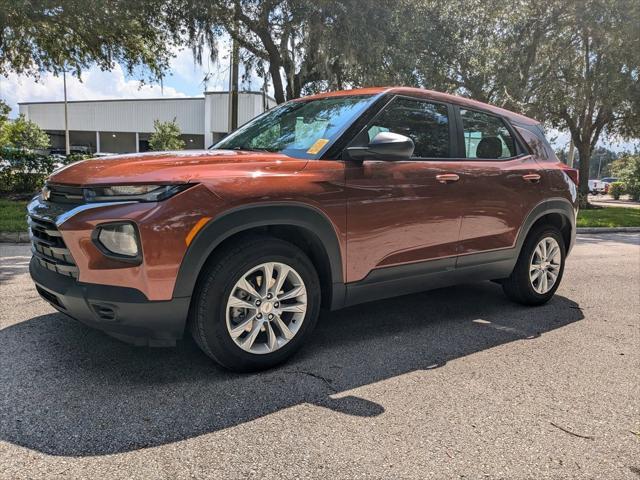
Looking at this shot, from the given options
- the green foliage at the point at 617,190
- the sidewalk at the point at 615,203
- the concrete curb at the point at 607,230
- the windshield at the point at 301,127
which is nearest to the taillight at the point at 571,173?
the windshield at the point at 301,127

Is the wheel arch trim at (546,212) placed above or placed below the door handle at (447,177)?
below

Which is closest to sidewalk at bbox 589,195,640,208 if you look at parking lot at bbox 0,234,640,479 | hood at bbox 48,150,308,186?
parking lot at bbox 0,234,640,479

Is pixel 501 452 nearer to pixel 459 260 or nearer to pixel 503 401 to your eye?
pixel 503 401

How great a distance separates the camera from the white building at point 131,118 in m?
54.2

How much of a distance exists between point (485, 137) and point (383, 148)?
1.63 metres

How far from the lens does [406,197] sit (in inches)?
138

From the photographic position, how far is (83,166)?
300 cm

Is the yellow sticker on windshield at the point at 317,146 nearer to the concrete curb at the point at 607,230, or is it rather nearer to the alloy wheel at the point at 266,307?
the alloy wheel at the point at 266,307

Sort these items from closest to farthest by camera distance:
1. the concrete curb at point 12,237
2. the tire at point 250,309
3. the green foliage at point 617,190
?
the tire at point 250,309, the concrete curb at point 12,237, the green foliage at point 617,190

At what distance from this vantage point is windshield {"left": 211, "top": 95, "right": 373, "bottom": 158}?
133 inches

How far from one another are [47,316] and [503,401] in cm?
342

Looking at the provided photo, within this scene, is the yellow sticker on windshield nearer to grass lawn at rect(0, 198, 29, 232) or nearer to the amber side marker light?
the amber side marker light

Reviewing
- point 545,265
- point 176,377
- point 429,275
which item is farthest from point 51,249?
point 545,265

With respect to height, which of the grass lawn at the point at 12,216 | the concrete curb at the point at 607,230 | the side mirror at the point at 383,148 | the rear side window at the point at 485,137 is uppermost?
the rear side window at the point at 485,137
